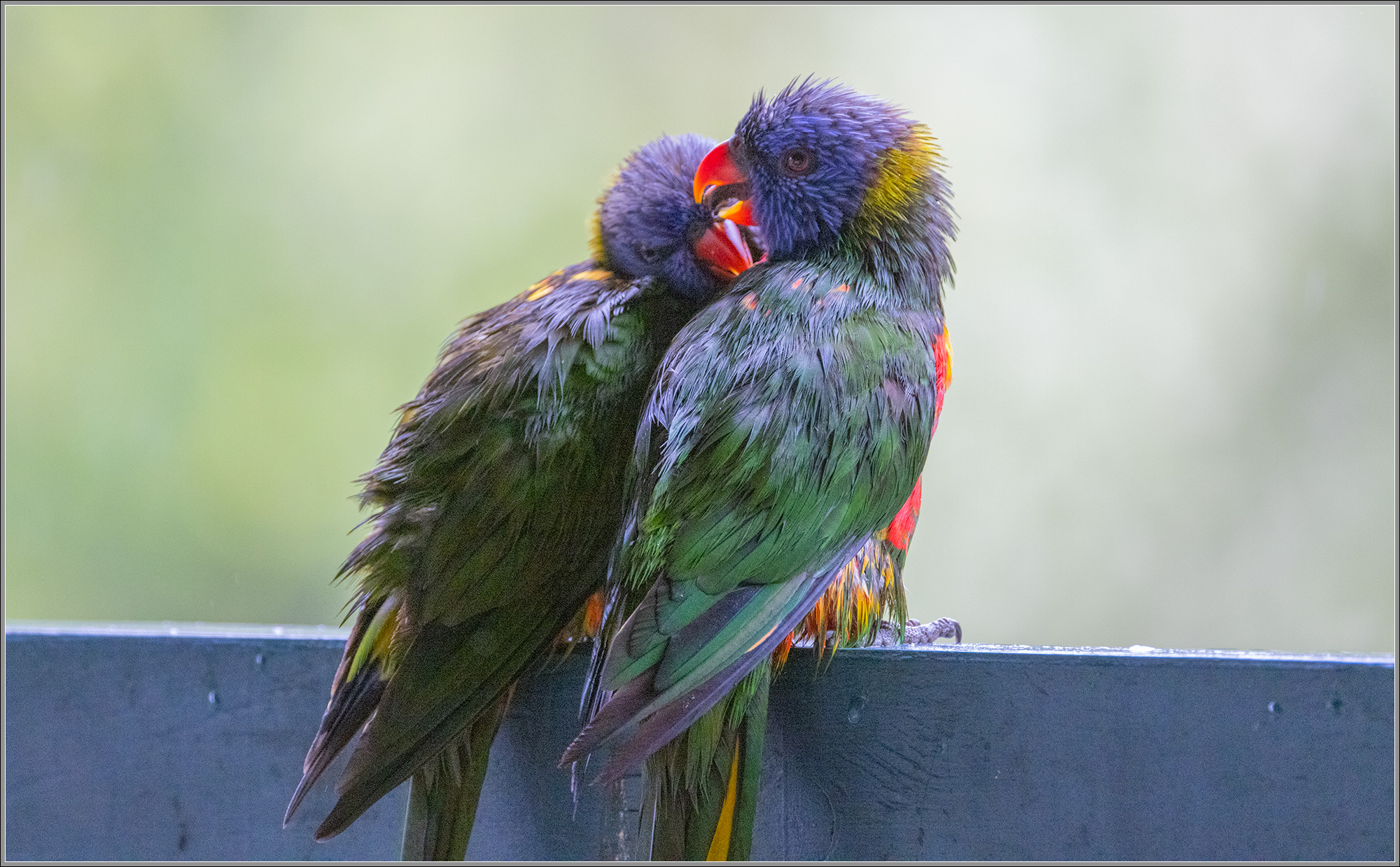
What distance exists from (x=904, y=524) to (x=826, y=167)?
1.78 feet

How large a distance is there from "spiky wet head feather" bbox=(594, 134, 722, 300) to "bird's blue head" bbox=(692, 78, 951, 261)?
18 centimetres

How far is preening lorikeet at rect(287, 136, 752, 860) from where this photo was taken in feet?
5.17

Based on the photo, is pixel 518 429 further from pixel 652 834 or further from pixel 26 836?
pixel 26 836

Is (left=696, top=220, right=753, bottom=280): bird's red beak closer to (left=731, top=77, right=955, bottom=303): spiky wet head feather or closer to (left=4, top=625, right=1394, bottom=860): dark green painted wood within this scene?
(left=731, top=77, right=955, bottom=303): spiky wet head feather

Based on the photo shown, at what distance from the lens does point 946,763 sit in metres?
1.48

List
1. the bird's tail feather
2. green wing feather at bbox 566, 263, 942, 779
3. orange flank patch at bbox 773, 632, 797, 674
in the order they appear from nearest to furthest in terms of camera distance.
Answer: green wing feather at bbox 566, 263, 942, 779
orange flank patch at bbox 773, 632, 797, 674
the bird's tail feather

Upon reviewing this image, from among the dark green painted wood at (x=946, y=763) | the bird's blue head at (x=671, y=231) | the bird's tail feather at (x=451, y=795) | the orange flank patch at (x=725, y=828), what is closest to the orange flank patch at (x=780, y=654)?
the dark green painted wood at (x=946, y=763)

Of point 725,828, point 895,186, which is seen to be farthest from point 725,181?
point 725,828

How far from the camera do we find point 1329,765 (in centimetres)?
137

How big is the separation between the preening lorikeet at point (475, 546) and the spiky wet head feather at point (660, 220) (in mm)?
164

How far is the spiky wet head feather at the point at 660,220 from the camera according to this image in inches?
77.0

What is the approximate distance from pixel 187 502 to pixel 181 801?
11.9ft

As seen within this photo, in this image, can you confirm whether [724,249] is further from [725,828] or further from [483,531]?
[725,828]

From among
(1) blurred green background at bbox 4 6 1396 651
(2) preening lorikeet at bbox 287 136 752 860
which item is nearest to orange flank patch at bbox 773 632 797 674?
(2) preening lorikeet at bbox 287 136 752 860
